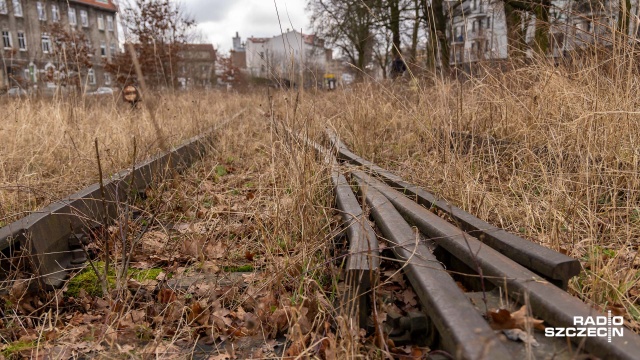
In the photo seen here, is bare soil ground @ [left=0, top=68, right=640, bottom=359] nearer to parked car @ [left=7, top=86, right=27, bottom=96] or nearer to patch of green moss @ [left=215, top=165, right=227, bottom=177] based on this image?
patch of green moss @ [left=215, top=165, right=227, bottom=177]

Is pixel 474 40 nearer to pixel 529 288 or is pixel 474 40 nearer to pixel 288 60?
pixel 288 60

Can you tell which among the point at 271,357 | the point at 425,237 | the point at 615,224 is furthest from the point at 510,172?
the point at 271,357

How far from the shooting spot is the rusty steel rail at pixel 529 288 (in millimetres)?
1322

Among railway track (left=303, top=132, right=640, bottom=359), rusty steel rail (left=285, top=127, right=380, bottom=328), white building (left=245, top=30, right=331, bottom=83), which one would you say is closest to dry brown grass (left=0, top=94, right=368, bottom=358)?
rusty steel rail (left=285, top=127, right=380, bottom=328)

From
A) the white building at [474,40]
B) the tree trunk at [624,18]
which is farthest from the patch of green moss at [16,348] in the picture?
the tree trunk at [624,18]

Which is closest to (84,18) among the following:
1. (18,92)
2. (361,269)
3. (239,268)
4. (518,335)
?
(18,92)

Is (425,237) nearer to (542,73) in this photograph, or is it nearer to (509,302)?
(509,302)

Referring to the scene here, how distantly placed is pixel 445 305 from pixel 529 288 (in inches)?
13.2

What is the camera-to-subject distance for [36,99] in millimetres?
9078

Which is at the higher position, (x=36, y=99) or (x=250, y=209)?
(x=36, y=99)

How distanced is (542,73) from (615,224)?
2.58m

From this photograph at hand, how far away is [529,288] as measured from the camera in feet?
5.48

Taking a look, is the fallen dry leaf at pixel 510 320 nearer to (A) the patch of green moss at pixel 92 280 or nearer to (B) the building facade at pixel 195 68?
(A) the patch of green moss at pixel 92 280

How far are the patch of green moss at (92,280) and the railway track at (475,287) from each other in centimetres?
118
